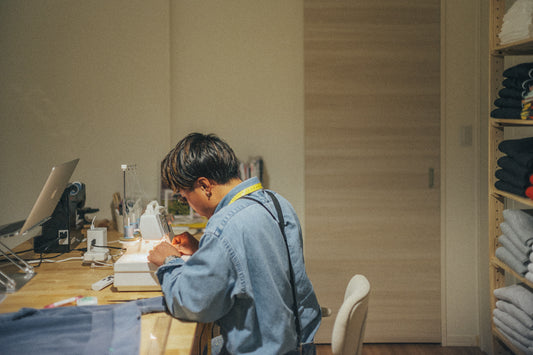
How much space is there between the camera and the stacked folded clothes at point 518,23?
2164mm

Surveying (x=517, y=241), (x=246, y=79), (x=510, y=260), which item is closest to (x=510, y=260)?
(x=510, y=260)

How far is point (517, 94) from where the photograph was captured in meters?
2.28

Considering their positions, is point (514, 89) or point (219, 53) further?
point (219, 53)

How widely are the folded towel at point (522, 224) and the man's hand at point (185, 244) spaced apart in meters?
1.39

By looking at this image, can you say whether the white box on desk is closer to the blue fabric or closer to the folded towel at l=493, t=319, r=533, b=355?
the blue fabric

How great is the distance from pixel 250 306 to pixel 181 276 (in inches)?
8.8

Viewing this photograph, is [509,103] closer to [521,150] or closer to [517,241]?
[521,150]

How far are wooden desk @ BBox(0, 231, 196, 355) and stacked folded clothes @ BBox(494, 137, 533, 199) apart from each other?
1.54 metres

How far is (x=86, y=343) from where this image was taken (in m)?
1.41

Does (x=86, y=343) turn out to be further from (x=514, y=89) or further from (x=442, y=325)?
(x=442, y=325)

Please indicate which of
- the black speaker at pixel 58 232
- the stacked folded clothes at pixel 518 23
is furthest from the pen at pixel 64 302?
the stacked folded clothes at pixel 518 23

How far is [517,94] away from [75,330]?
2041 mm

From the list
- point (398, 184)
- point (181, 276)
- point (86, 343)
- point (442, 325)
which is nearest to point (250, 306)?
point (181, 276)

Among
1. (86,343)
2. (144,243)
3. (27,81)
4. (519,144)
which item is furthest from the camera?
(27,81)
